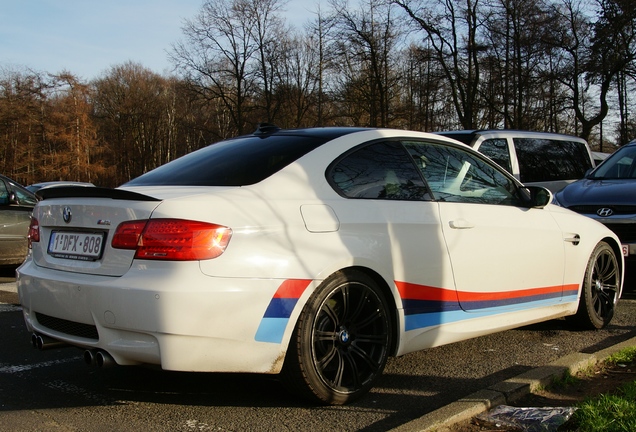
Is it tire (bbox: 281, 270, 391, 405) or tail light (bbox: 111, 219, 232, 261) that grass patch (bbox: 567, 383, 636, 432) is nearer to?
tire (bbox: 281, 270, 391, 405)

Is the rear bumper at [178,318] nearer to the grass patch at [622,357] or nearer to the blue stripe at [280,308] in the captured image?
the blue stripe at [280,308]

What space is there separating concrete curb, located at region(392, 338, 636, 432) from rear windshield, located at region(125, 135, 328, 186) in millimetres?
1536

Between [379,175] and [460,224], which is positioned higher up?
[379,175]

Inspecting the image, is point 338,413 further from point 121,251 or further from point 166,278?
point 121,251

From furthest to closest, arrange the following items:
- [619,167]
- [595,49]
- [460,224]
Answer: [595,49] → [619,167] → [460,224]

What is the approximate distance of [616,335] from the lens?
5.38 metres

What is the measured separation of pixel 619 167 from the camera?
27.3 ft

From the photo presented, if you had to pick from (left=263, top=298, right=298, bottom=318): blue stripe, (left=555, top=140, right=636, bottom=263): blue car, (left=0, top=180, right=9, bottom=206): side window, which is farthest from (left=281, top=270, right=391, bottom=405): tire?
(left=0, top=180, right=9, bottom=206): side window

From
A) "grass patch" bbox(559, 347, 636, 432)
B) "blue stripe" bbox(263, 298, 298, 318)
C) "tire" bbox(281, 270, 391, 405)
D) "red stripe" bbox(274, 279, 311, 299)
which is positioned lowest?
"grass patch" bbox(559, 347, 636, 432)

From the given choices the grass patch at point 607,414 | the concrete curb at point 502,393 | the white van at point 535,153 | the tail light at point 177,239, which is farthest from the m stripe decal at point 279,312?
the white van at point 535,153

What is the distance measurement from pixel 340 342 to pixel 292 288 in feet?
1.73

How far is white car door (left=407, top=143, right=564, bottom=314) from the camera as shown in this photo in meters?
4.20

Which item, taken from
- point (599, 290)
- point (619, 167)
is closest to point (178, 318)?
point (599, 290)

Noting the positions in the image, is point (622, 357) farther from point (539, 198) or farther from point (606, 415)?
point (606, 415)
